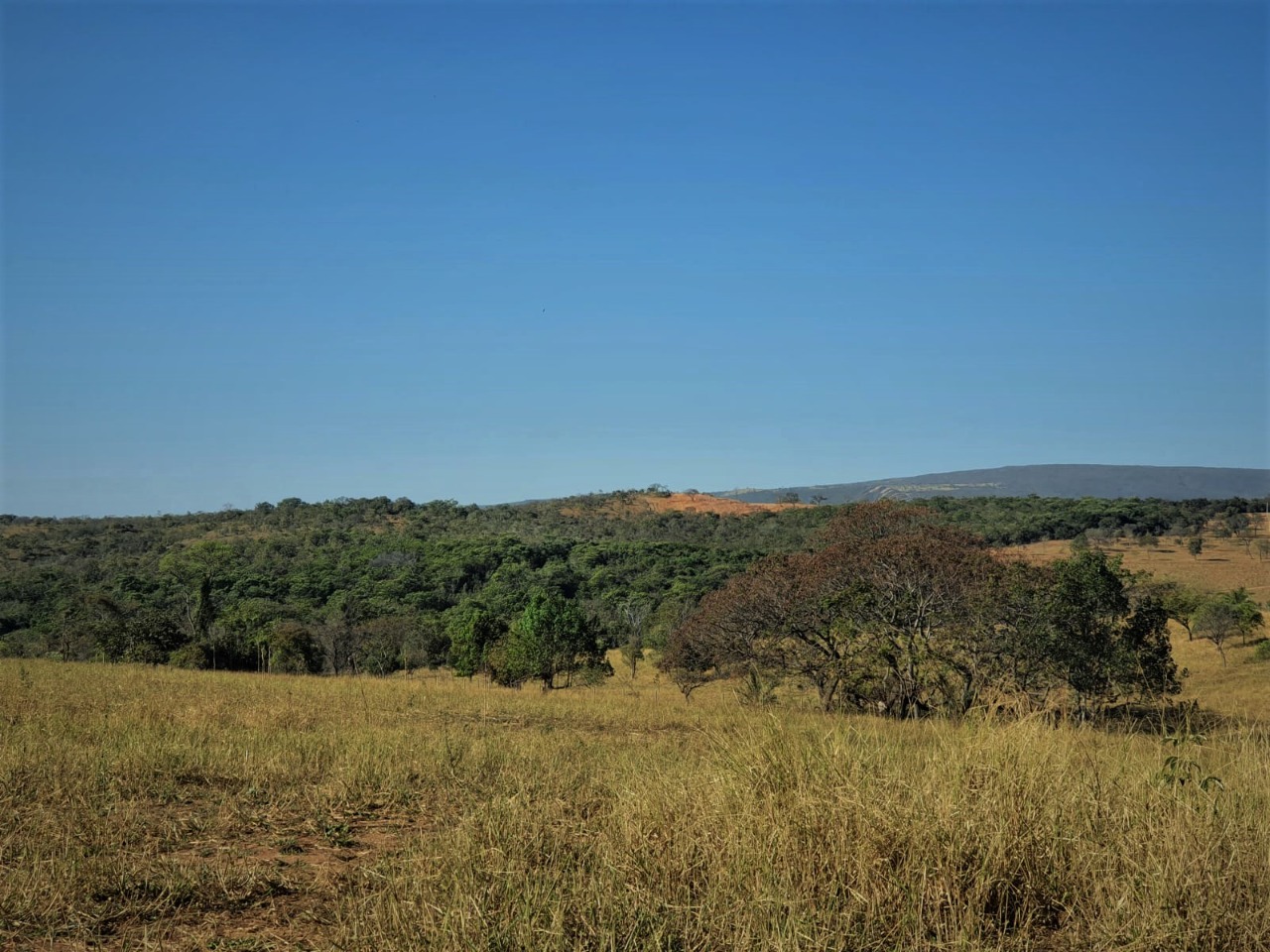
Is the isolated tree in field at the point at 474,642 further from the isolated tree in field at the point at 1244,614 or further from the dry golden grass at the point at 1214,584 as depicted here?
the isolated tree in field at the point at 1244,614

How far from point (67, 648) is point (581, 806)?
38.0m

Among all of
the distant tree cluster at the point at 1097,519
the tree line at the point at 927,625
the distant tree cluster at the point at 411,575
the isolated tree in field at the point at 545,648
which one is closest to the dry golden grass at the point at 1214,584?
the distant tree cluster at the point at 1097,519

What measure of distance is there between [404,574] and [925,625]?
51137 mm

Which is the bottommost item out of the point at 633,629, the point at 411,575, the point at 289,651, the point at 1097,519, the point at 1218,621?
the point at 633,629

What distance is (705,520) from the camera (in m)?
108

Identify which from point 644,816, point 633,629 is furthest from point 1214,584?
point 644,816

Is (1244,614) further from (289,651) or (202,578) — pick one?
(202,578)

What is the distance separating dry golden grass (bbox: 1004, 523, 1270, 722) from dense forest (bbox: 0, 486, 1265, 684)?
240 inches

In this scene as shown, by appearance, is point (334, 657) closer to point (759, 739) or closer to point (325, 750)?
point (325, 750)

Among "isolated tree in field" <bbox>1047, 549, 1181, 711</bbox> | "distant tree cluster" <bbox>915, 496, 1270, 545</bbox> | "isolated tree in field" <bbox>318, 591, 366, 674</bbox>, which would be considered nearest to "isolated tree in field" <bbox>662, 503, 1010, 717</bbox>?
"isolated tree in field" <bbox>1047, 549, 1181, 711</bbox>

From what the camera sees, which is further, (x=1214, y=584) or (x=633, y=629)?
(x=1214, y=584)

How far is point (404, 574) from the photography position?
221 ft

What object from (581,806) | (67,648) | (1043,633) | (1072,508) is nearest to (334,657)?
(67,648)

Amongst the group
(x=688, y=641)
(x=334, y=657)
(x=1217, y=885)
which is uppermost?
(x=1217, y=885)
